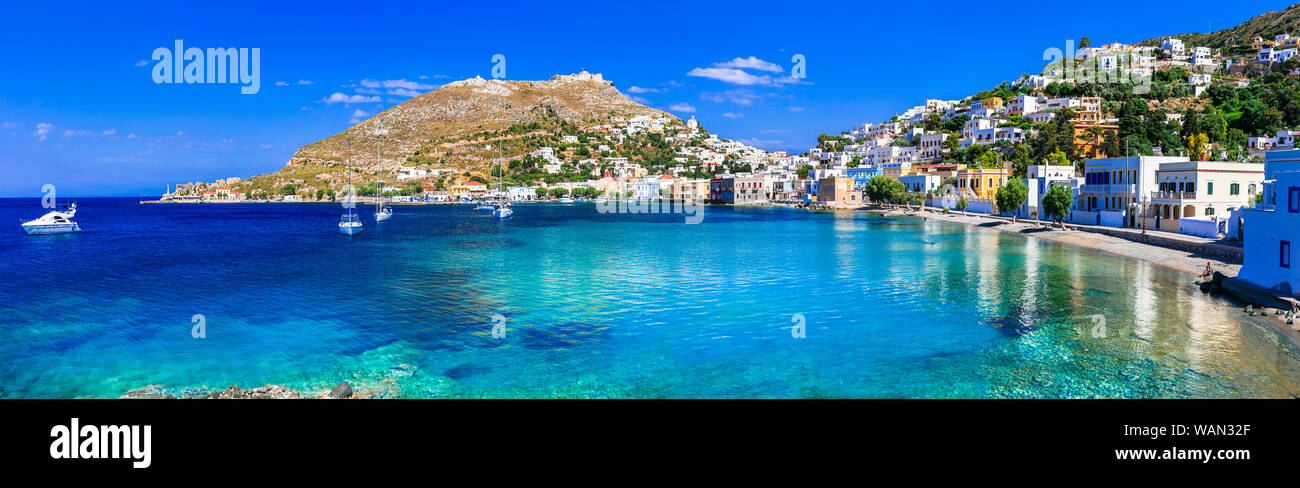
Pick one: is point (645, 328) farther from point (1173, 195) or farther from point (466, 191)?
point (466, 191)

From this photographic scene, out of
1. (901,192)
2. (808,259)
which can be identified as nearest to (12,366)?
(808,259)

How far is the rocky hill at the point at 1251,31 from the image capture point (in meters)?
112

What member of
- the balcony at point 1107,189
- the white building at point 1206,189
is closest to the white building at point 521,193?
the balcony at point 1107,189

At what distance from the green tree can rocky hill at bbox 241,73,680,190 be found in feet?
385

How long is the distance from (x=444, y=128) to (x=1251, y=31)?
15757cm

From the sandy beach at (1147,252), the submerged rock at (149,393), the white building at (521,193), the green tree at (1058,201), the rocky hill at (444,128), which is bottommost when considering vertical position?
the submerged rock at (149,393)

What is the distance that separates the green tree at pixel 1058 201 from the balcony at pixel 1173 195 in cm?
437

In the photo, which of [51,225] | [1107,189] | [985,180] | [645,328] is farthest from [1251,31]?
[51,225]

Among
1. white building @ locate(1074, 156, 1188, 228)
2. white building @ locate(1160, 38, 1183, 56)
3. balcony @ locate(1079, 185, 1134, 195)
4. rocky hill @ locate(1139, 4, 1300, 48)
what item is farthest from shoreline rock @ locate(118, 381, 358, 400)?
rocky hill @ locate(1139, 4, 1300, 48)

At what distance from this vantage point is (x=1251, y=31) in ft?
391

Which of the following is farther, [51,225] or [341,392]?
[51,225]

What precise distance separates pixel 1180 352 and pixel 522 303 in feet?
47.8

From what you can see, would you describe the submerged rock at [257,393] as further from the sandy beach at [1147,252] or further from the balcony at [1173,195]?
the balcony at [1173,195]
